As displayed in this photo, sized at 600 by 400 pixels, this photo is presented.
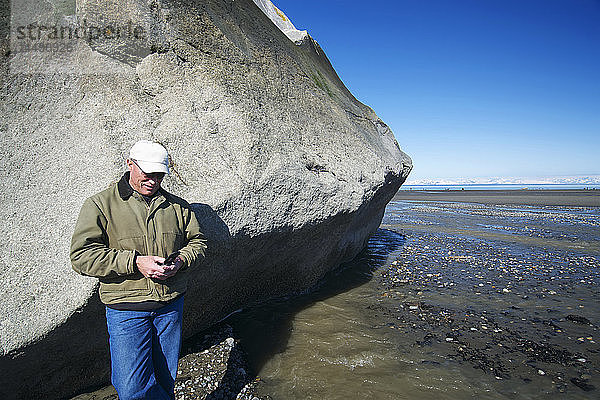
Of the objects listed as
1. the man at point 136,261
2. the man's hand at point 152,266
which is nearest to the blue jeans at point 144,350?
the man at point 136,261

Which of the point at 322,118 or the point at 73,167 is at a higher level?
the point at 322,118

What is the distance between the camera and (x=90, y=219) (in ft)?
10.9

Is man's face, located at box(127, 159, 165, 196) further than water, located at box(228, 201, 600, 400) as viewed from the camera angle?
No

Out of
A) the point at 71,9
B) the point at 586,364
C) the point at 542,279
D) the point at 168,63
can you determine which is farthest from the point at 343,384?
the point at 542,279

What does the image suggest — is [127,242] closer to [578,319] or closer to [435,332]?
[435,332]

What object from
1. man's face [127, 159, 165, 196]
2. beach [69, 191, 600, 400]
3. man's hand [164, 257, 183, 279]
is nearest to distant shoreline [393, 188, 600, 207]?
beach [69, 191, 600, 400]

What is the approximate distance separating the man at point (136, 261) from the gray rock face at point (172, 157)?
0.96 meters

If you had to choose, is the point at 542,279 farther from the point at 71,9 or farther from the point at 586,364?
the point at 71,9

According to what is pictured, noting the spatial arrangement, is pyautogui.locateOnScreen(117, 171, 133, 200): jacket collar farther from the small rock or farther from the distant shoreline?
the distant shoreline

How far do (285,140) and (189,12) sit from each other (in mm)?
2527

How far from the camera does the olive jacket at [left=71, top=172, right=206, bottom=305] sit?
10.7 ft

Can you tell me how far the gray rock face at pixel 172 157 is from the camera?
162 inches

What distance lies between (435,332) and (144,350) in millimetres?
5052

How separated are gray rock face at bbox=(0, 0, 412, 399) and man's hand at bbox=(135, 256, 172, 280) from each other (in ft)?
3.86
